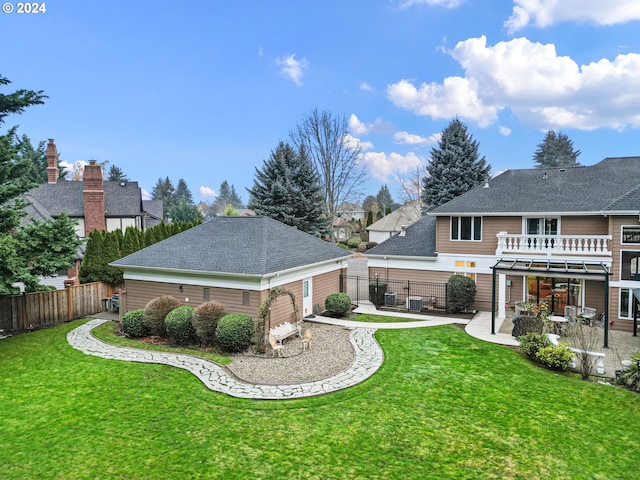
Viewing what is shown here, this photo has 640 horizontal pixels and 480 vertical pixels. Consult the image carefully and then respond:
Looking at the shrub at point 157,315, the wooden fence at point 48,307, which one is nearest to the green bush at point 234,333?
the shrub at point 157,315

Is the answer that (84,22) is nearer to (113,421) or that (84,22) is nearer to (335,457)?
(113,421)

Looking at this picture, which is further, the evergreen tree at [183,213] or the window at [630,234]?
the evergreen tree at [183,213]

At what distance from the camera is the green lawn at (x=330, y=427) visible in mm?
6566

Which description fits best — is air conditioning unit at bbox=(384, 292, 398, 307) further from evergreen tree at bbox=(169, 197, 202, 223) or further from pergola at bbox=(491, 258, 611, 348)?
evergreen tree at bbox=(169, 197, 202, 223)

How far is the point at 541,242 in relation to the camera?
1748cm

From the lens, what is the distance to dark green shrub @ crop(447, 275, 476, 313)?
18.2 metres

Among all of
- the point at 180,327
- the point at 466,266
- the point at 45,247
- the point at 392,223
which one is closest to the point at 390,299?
the point at 466,266

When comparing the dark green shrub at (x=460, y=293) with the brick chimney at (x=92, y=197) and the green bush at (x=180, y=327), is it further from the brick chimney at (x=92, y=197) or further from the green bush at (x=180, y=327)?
the brick chimney at (x=92, y=197)

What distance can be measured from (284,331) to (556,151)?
208ft

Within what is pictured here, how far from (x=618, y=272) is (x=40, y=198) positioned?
3993 cm

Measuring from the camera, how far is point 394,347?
42.8ft

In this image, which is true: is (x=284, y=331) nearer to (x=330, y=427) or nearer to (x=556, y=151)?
(x=330, y=427)

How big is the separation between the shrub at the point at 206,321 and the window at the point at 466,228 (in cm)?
1257

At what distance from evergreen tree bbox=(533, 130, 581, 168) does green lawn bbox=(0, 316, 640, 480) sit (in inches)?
2348
